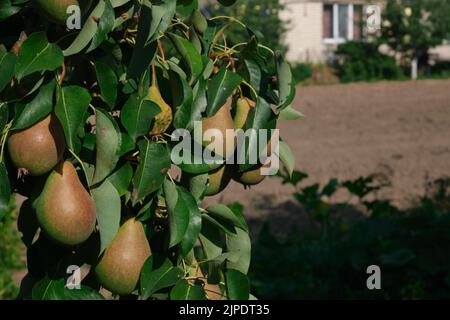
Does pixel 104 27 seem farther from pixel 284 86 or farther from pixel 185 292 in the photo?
pixel 185 292

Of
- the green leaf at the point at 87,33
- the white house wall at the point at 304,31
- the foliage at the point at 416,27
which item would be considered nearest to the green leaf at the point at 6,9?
the green leaf at the point at 87,33

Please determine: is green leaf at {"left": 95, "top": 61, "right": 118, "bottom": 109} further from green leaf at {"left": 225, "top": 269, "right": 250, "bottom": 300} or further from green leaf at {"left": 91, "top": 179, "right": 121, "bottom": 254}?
green leaf at {"left": 225, "top": 269, "right": 250, "bottom": 300}

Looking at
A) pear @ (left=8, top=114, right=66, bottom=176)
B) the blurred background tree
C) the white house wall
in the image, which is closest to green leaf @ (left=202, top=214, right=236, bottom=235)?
pear @ (left=8, top=114, right=66, bottom=176)

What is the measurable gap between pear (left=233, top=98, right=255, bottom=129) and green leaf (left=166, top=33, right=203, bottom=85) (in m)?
0.12

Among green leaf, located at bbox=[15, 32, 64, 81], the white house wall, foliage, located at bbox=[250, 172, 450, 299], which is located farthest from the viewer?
the white house wall

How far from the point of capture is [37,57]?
1309mm

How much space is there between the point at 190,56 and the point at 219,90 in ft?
0.27

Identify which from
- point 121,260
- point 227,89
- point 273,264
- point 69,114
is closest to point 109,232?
point 121,260

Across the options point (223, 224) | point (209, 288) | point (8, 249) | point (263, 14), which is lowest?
point (263, 14)

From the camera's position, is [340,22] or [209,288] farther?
[340,22]

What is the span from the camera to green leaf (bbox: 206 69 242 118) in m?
1.49

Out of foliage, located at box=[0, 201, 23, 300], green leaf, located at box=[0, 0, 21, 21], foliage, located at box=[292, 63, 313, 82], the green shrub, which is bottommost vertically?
the green shrub

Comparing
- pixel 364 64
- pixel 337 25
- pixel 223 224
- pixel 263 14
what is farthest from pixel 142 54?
pixel 337 25

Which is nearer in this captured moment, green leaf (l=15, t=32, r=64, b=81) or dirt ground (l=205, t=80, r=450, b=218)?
green leaf (l=15, t=32, r=64, b=81)
